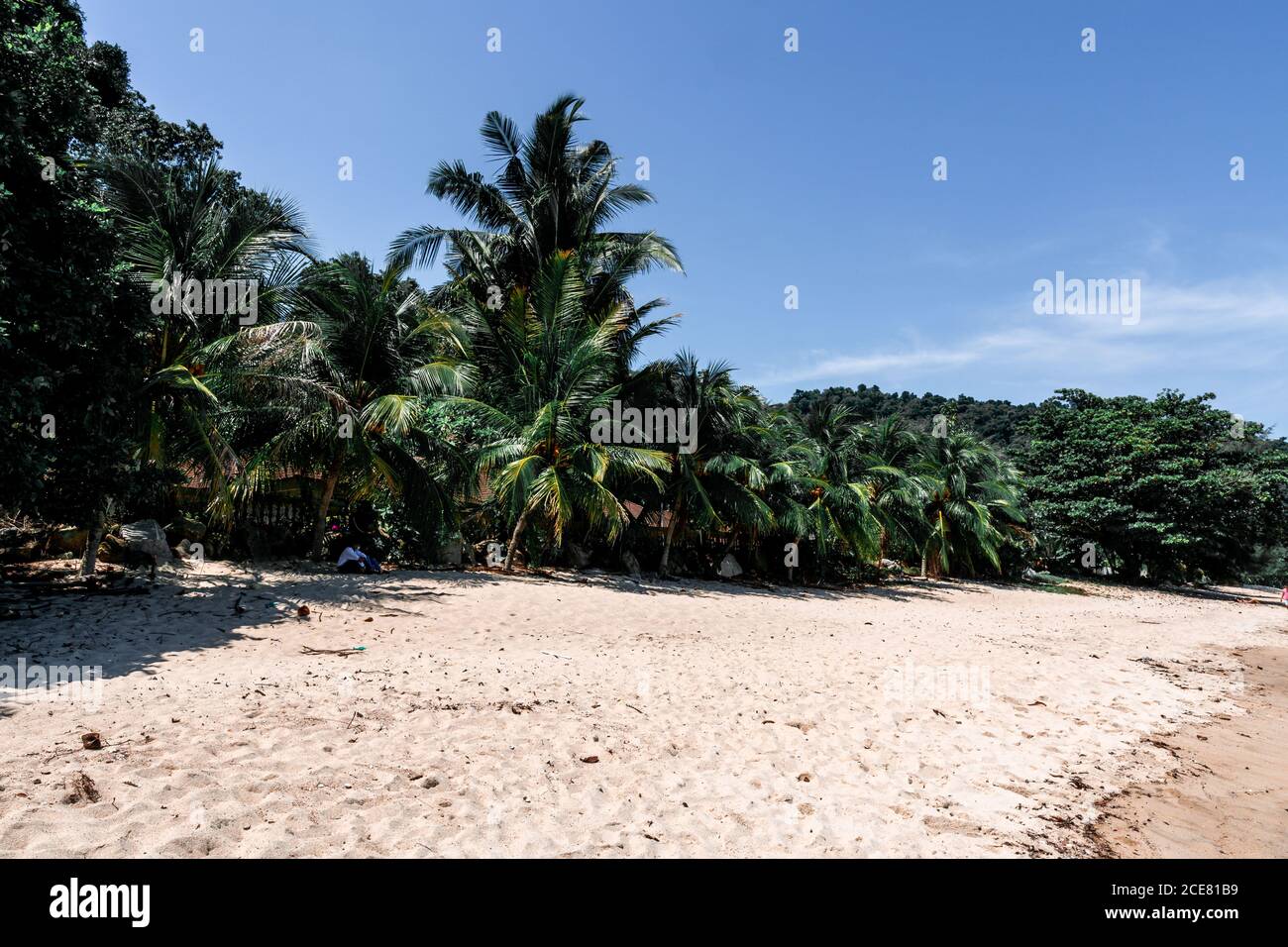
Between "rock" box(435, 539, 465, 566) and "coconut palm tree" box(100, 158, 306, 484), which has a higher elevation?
"coconut palm tree" box(100, 158, 306, 484)

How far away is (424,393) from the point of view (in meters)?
14.4

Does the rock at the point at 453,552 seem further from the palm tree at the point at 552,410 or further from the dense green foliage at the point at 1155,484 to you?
the dense green foliage at the point at 1155,484

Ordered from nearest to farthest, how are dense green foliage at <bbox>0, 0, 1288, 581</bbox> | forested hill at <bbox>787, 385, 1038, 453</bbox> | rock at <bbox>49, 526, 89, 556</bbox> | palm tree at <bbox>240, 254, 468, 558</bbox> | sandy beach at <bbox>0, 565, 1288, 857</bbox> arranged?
sandy beach at <bbox>0, 565, 1288, 857</bbox> → dense green foliage at <bbox>0, 0, 1288, 581</bbox> → rock at <bbox>49, 526, 89, 556</bbox> → palm tree at <bbox>240, 254, 468, 558</bbox> → forested hill at <bbox>787, 385, 1038, 453</bbox>

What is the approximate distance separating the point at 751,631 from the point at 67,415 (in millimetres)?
10300

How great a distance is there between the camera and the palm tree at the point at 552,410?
14758 mm

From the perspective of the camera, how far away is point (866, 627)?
13.1 metres

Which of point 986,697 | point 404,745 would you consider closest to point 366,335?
point 404,745

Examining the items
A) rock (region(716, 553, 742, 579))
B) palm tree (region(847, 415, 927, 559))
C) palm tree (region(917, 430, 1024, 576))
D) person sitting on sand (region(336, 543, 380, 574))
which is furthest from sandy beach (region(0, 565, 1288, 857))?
palm tree (region(917, 430, 1024, 576))

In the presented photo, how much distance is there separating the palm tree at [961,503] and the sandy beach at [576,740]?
16719 millimetres

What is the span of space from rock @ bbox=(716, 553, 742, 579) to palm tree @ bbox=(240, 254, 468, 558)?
1016 centimetres

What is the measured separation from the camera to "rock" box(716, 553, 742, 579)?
21.7 meters

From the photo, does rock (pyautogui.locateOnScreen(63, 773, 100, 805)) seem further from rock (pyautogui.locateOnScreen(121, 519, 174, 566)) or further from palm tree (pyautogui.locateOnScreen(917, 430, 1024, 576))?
palm tree (pyautogui.locateOnScreen(917, 430, 1024, 576))
